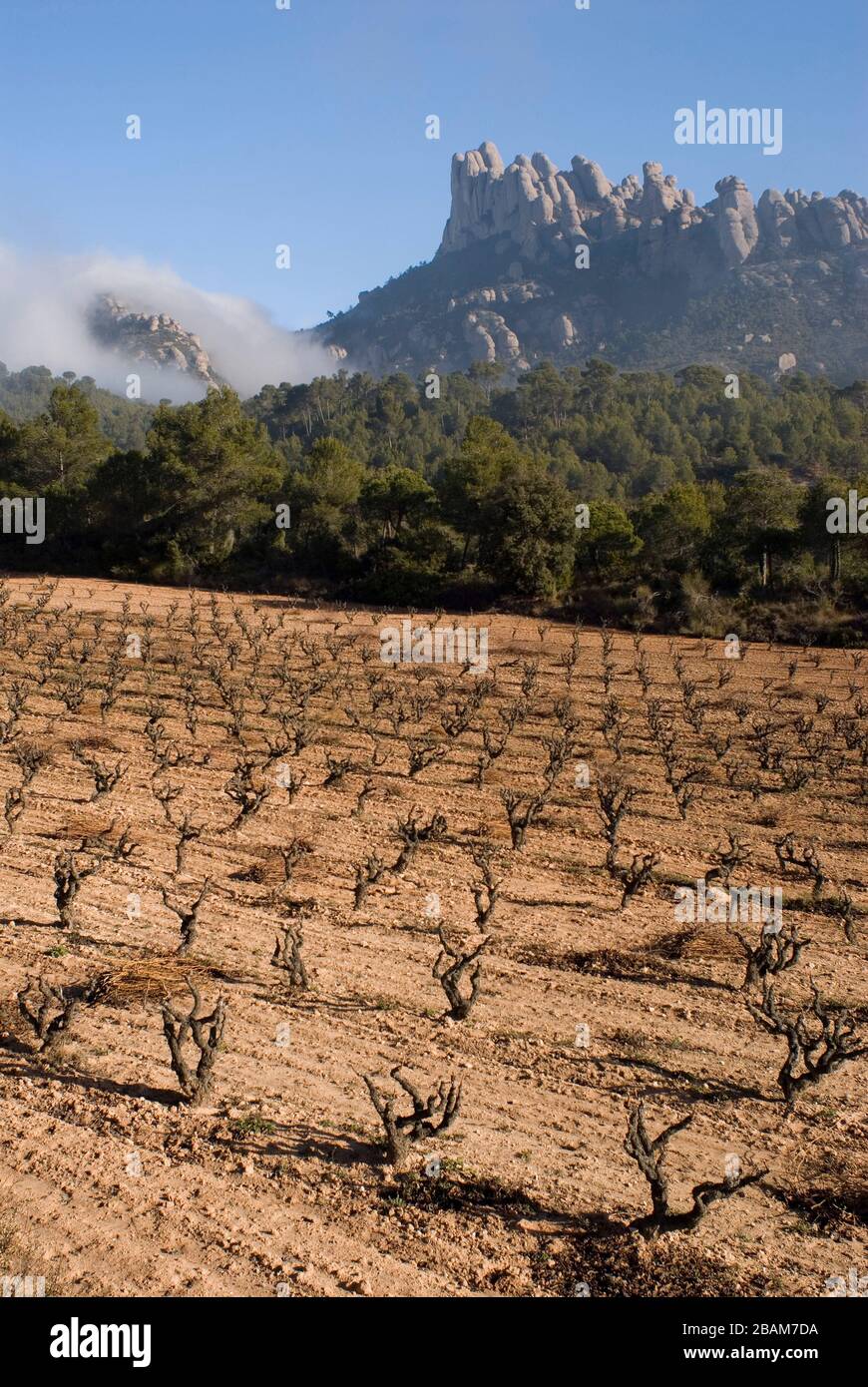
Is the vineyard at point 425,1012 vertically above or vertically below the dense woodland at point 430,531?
below

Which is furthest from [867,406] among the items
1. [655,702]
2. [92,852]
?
[92,852]

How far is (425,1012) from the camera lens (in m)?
9.56

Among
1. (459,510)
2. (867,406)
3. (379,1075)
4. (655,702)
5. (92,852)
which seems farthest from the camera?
(867,406)

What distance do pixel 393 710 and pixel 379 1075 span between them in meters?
17.1

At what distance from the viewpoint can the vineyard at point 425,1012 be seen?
20.5 feet

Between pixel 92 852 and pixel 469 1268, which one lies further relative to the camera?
pixel 92 852

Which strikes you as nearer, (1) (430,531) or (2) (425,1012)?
(2) (425,1012)

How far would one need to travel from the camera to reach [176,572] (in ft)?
159

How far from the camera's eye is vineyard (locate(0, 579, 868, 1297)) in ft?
20.5

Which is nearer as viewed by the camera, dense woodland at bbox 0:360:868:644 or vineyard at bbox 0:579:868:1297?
vineyard at bbox 0:579:868:1297

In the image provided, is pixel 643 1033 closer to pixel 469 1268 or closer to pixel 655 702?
pixel 469 1268

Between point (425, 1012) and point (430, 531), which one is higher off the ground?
point (430, 531)

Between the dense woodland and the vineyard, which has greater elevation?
the dense woodland

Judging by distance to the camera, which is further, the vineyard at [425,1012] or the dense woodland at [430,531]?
the dense woodland at [430,531]
